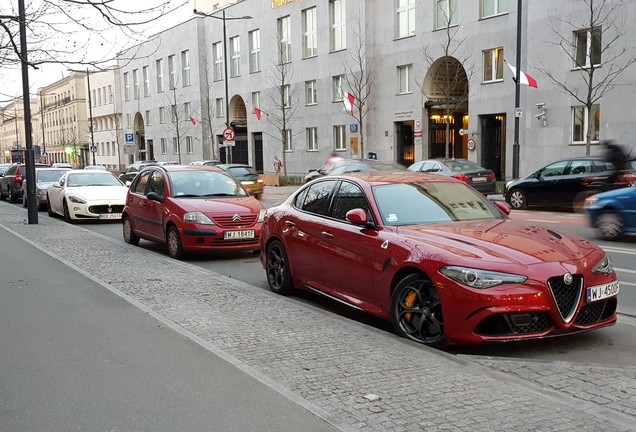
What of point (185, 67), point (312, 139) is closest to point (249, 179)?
point (312, 139)

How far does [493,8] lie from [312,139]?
15548 millimetres

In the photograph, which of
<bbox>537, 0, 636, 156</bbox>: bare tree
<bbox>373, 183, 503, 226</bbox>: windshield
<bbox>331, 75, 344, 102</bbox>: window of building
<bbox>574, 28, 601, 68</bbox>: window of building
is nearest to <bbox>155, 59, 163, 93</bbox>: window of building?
<bbox>331, 75, 344, 102</bbox>: window of building

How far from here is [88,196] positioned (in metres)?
17.3

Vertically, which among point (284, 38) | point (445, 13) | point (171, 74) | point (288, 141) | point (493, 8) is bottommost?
point (288, 141)

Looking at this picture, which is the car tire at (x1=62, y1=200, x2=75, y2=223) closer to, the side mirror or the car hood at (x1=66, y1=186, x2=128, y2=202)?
the car hood at (x1=66, y1=186, x2=128, y2=202)

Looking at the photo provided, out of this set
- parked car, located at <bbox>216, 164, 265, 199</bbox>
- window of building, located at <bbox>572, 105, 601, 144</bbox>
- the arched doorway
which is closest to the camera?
window of building, located at <bbox>572, 105, 601, 144</bbox>

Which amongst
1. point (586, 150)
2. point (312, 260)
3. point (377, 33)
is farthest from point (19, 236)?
point (377, 33)

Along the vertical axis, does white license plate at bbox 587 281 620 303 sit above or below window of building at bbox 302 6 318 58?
below

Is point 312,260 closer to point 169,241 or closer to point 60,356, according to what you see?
point 60,356

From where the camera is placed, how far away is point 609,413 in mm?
3814

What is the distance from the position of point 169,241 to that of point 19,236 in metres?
4.96

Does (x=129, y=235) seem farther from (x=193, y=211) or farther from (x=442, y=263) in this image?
(x=442, y=263)

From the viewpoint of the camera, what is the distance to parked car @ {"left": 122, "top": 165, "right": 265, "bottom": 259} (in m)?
10.5

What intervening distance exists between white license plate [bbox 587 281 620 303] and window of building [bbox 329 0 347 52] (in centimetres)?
3475
